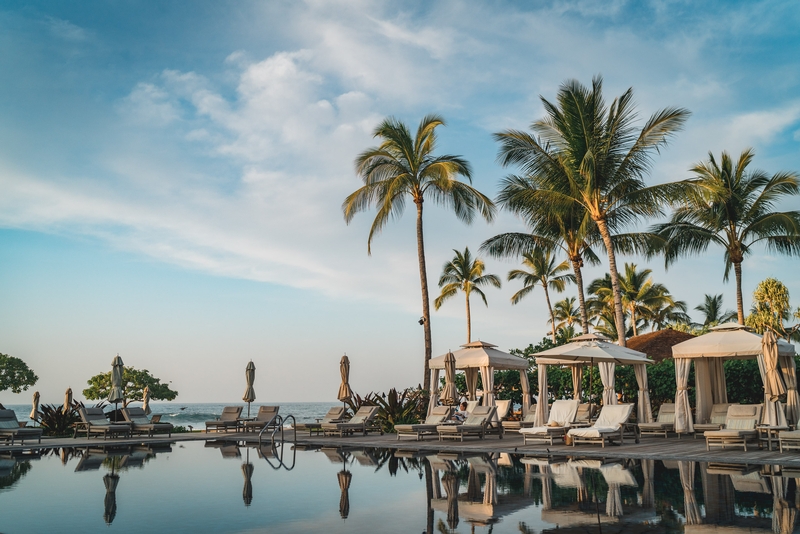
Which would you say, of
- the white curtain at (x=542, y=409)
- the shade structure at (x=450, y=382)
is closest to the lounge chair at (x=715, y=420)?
the white curtain at (x=542, y=409)

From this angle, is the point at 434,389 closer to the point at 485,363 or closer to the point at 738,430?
the point at 485,363

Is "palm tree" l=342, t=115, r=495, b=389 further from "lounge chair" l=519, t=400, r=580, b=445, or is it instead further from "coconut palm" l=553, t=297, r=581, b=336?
"coconut palm" l=553, t=297, r=581, b=336

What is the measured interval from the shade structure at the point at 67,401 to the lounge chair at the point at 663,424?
1580cm

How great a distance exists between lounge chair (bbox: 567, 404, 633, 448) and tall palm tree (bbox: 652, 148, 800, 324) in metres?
9.39

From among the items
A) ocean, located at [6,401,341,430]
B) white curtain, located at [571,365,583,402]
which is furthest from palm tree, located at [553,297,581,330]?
white curtain, located at [571,365,583,402]

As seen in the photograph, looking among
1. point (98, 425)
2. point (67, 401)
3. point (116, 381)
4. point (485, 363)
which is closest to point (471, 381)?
point (485, 363)

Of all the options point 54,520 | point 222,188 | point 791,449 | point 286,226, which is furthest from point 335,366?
point 54,520

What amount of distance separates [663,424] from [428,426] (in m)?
5.68

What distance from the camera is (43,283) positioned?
21281 millimetres

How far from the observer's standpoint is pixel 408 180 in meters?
21.9

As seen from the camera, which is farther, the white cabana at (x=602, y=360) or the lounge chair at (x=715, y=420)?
the white cabana at (x=602, y=360)

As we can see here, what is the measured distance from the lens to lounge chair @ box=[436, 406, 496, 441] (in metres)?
15.1

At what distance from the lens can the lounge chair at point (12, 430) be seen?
15.1 meters

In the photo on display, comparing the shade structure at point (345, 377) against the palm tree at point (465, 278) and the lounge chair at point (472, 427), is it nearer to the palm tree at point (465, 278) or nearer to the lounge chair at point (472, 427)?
the lounge chair at point (472, 427)
